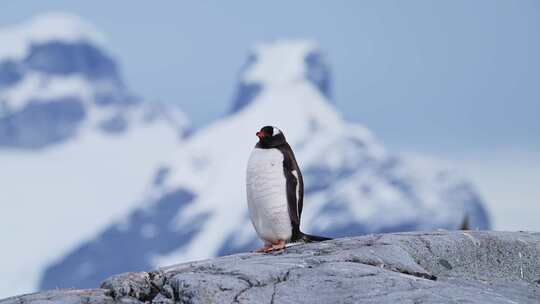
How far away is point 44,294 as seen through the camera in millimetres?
12914

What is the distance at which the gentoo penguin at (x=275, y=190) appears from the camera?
49.3 feet

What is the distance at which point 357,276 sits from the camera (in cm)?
1250

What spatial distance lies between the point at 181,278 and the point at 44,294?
1.64m

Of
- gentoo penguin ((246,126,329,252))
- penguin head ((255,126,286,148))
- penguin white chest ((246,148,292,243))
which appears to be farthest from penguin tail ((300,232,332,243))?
penguin head ((255,126,286,148))

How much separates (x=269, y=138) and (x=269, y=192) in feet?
2.54

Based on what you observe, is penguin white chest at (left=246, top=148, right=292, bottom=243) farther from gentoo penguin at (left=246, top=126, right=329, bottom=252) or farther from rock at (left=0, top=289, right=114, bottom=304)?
rock at (left=0, top=289, right=114, bottom=304)

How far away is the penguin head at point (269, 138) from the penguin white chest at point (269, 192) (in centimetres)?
10

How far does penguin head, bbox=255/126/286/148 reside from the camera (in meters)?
15.3

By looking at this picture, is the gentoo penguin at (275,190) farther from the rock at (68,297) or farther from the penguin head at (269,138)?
the rock at (68,297)

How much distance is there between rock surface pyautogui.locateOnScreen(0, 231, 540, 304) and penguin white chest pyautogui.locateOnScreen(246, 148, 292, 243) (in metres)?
0.72

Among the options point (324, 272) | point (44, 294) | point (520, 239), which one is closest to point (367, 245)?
point (324, 272)

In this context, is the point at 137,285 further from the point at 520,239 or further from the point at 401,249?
the point at 520,239

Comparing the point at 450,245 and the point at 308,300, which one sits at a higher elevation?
the point at 450,245

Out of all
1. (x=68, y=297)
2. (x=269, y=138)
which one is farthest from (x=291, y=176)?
(x=68, y=297)
